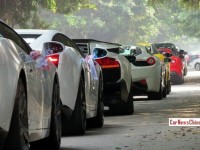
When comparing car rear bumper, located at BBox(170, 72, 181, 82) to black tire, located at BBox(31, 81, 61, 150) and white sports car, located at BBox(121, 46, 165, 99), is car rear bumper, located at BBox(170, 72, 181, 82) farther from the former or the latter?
black tire, located at BBox(31, 81, 61, 150)

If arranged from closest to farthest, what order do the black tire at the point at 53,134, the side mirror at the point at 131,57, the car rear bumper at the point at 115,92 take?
1. the black tire at the point at 53,134
2. the car rear bumper at the point at 115,92
3. the side mirror at the point at 131,57

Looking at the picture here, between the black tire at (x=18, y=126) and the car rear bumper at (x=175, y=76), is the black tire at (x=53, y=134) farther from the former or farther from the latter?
the car rear bumper at (x=175, y=76)

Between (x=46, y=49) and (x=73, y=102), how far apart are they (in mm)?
1482

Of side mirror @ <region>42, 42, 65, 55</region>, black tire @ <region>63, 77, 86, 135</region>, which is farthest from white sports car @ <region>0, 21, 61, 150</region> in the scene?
black tire @ <region>63, 77, 86, 135</region>

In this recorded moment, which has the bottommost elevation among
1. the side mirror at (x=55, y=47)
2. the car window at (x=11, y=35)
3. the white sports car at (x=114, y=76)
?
the white sports car at (x=114, y=76)

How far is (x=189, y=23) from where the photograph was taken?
64188 mm

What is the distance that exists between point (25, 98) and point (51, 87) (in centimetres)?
155

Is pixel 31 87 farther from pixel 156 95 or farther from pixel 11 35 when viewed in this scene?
pixel 156 95

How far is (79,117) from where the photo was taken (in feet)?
32.8

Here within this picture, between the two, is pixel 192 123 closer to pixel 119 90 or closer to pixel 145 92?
pixel 119 90

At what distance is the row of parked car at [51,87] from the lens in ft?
20.4

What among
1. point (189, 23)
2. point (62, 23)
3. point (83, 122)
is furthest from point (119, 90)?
point (62, 23)

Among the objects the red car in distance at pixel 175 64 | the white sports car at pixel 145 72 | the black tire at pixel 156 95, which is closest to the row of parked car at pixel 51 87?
the white sports car at pixel 145 72

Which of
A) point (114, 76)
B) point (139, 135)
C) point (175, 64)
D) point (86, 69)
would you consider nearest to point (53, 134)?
point (139, 135)
